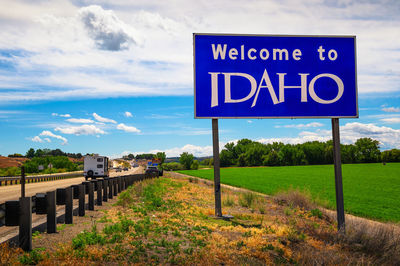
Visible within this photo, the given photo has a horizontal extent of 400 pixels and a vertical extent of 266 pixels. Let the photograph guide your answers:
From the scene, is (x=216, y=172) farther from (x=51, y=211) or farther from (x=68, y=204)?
(x=51, y=211)

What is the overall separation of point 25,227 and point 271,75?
7896 millimetres

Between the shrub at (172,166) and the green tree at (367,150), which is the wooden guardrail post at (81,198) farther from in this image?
the shrub at (172,166)

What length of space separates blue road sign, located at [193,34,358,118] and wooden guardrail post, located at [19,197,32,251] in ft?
19.4

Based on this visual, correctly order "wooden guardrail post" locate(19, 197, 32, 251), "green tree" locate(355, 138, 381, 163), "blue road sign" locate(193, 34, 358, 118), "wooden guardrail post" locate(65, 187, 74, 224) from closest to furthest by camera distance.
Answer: "wooden guardrail post" locate(19, 197, 32, 251), "wooden guardrail post" locate(65, 187, 74, 224), "blue road sign" locate(193, 34, 358, 118), "green tree" locate(355, 138, 381, 163)

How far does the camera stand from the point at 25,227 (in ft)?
19.6

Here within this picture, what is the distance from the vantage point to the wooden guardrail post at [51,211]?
7072mm

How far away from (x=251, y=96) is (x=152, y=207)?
15.5 feet

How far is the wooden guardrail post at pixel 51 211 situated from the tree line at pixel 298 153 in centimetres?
14930

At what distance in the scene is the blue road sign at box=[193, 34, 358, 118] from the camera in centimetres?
1093

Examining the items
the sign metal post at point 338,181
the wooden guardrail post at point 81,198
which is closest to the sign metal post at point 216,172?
the sign metal post at point 338,181

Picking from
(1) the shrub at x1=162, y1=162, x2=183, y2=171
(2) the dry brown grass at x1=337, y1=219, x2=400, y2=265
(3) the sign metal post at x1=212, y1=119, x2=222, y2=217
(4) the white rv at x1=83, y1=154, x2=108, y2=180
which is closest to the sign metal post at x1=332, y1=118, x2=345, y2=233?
(2) the dry brown grass at x1=337, y1=219, x2=400, y2=265

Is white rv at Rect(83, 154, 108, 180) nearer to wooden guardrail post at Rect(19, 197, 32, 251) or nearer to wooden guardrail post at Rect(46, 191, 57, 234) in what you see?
wooden guardrail post at Rect(46, 191, 57, 234)

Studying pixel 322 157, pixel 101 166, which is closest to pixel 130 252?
pixel 101 166

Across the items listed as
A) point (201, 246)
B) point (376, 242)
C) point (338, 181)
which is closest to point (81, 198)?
point (201, 246)
